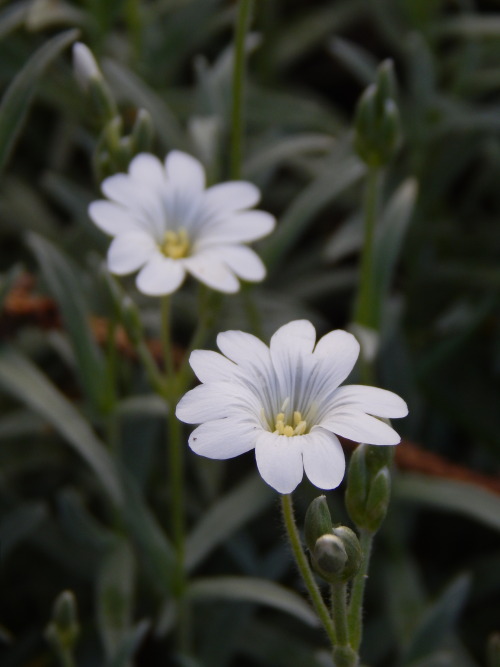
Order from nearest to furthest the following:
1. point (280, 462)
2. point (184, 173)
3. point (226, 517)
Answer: point (280, 462) < point (184, 173) < point (226, 517)

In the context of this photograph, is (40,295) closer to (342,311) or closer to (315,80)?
(342,311)

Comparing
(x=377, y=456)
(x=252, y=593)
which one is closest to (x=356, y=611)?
(x=377, y=456)

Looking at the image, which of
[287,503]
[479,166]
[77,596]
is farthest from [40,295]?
[479,166]

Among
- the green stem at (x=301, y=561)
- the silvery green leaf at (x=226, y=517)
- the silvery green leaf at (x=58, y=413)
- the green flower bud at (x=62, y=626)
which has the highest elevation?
the green stem at (x=301, y=561)

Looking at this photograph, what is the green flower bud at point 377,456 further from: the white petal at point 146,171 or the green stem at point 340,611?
the white petal at point 146,171

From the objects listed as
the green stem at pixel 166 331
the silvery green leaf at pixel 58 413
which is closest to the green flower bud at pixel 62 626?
the silvery green leaf at pixel 58 413

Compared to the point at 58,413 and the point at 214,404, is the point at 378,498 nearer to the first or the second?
the point at 214,404
